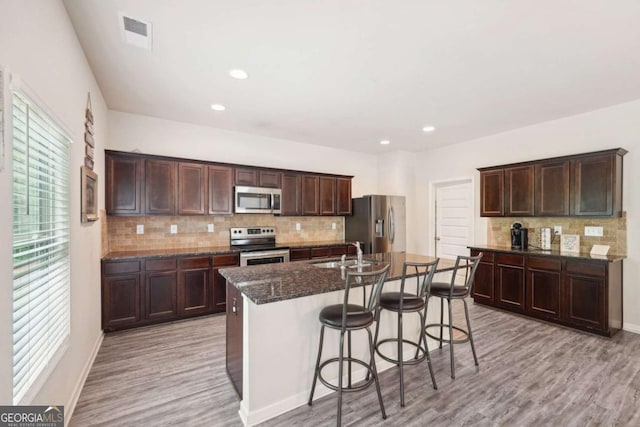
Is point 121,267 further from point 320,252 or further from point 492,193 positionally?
point 492,193

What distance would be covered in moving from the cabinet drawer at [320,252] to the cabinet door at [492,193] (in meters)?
2.63

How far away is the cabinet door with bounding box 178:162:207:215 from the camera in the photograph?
4023mm

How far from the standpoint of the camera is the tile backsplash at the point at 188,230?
390 cm

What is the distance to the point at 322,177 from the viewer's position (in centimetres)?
533

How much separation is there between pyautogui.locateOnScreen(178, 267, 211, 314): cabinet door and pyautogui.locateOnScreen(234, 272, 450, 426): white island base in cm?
207

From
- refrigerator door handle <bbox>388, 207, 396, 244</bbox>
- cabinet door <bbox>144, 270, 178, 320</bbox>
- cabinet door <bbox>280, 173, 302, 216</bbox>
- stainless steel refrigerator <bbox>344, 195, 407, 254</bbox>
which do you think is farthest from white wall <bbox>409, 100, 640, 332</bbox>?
cabinet door <bbox>144, 270, 178, 320</bbox>

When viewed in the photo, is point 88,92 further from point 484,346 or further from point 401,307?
point 484,346

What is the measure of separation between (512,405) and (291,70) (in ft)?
10.8

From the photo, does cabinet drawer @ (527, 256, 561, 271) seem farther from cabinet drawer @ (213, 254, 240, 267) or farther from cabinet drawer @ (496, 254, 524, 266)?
cabinet drawer @ (213, 254, 240, 267)

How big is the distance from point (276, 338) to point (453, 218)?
4.64 metres

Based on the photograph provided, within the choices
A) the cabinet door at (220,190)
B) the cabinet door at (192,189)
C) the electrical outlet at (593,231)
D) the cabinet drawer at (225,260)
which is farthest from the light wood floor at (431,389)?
the cabinet door at (220,190)

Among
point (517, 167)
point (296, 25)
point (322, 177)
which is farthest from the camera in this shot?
point (322, 177)

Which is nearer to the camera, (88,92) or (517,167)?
(88,92)

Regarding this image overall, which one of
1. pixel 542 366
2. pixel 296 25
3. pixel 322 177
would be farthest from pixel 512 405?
pixel 322 177
